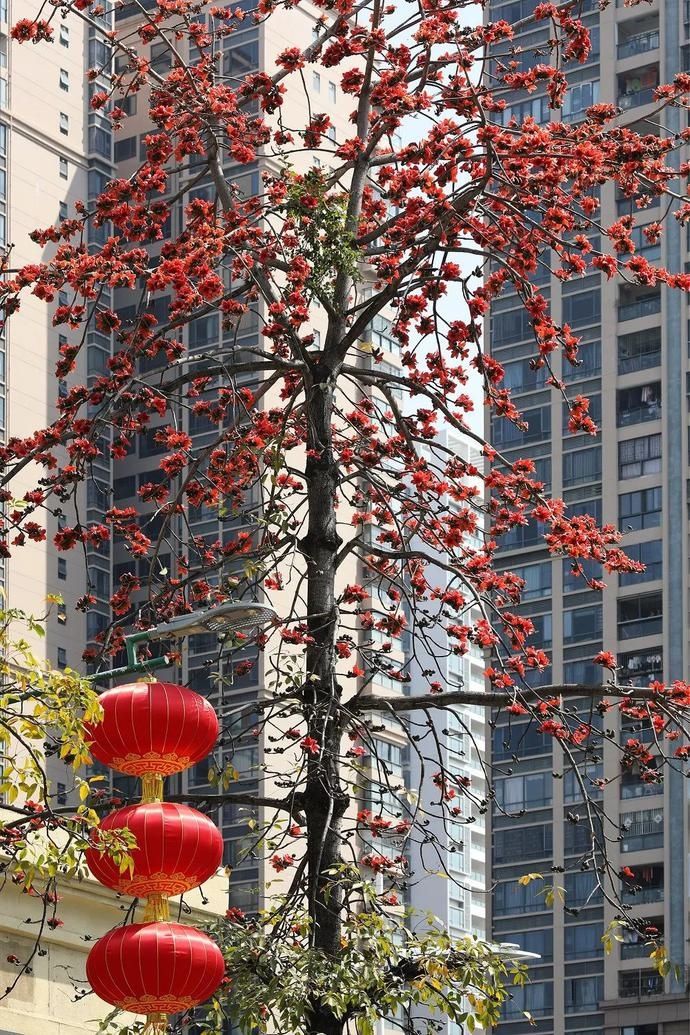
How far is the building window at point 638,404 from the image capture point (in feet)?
172

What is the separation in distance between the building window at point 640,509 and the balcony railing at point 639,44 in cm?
1230

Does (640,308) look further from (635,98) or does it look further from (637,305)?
(635,98)

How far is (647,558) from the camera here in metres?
51.2

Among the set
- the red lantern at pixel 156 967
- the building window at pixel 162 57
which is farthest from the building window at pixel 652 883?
the red lantern at pixel 156 967

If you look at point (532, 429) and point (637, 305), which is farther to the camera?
point (532, 429)

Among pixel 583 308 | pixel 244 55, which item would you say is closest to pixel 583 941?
pixel 583 308

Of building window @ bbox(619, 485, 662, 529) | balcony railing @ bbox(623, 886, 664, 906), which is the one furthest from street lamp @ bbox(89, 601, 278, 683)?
building window @ bbox(619, 485, 662, 529)

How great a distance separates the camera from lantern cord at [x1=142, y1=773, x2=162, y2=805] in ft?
33.7

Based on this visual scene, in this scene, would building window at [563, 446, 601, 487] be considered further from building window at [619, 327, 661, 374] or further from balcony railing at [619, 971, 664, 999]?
balcony railing at [619, 971, 664, 999]

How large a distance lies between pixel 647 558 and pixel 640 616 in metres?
1.53

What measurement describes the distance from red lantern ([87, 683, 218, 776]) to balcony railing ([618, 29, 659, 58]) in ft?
153

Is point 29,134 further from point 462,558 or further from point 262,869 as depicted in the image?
point 462,558

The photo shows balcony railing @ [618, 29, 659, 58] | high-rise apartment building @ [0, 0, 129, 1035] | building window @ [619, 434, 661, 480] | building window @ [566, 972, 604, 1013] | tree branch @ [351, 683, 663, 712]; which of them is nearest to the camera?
tree branch @ [351, 683, 663, 712]

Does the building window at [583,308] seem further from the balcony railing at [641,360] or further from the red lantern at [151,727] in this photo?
the red lantern at [151,727]
